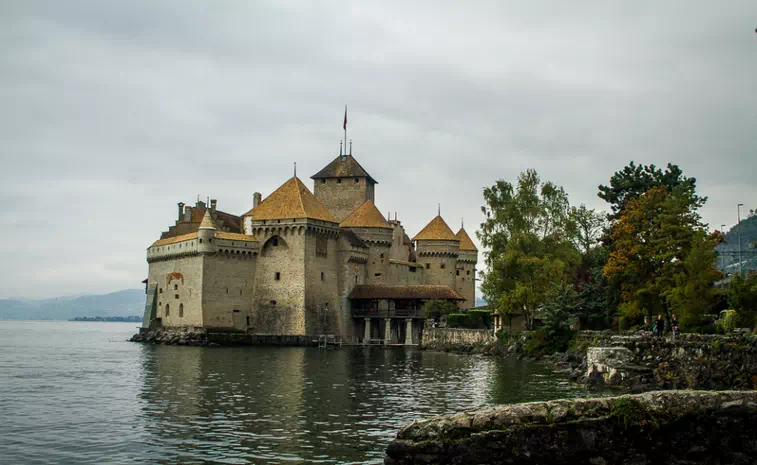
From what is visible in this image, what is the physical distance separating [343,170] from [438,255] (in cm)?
1345

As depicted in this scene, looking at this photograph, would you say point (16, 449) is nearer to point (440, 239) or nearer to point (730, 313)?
point (730, 313)

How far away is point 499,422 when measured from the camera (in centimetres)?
1255

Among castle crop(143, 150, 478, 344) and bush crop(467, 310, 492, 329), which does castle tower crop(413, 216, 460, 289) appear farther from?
bush crop(467, 310, 492, 329)

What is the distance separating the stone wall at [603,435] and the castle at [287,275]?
52463 mm

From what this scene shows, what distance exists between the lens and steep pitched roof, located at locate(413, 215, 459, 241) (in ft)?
256

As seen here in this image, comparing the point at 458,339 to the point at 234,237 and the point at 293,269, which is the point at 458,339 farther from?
the point at 234,237

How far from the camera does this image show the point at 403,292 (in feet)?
226

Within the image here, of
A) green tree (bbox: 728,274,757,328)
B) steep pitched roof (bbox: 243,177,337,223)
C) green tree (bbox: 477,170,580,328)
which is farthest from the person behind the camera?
steep pitched roof (bbox: 243,177,337,223)

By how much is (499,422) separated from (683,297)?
22968mm

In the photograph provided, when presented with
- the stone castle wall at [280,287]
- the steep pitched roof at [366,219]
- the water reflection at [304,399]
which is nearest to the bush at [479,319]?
the steep pitched roof at [366,219]

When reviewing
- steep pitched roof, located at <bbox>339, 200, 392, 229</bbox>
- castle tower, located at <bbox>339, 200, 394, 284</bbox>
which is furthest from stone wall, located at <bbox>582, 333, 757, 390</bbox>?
steep pitched roof, located at <bbox>339, 200, 392, 229</bbox>

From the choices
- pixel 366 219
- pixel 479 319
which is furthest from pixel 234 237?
pixel 479 319

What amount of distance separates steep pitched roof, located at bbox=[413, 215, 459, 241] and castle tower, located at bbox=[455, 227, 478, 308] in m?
4.79

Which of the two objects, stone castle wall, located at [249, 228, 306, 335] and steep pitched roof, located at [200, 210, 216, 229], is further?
stone castle wall, located at [249, 228, 306, 335]
